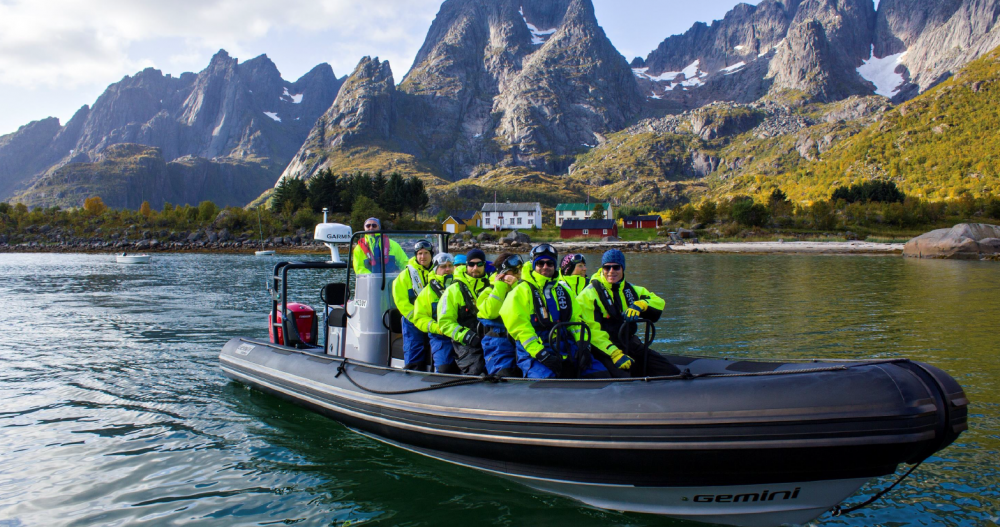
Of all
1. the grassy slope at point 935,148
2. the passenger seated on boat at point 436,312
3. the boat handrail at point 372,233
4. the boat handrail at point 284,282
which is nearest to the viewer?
the passenger seated on boat at point 436,312

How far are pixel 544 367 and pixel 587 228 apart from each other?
2629 inches

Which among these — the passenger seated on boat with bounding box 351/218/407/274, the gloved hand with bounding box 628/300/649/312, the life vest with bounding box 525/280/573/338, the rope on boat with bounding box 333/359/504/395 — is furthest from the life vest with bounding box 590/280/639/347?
the passenger seated on boat with bounding box 351/218/407/274

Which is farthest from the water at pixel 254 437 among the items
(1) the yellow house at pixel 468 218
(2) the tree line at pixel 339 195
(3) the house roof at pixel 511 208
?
(1) the yellow house at pixel 468 218

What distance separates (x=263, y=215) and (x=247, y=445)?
64574mm

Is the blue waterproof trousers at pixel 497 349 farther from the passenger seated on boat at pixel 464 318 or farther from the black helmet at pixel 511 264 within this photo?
the black helmet at pixel 511 264

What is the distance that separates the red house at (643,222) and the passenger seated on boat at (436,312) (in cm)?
7198

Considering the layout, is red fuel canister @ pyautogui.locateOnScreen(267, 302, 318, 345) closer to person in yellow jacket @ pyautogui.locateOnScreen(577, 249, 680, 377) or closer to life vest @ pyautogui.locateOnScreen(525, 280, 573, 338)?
life vest @ pyautogui.locateOnScreen(525, 280, 573, 338)

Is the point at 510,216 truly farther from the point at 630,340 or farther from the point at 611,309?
the point at 611,309

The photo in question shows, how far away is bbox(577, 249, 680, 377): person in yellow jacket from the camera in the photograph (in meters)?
5.05

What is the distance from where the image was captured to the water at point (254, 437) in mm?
4520

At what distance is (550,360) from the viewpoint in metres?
4.80

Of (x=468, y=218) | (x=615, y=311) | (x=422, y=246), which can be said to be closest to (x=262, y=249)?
(x=468, y=218)

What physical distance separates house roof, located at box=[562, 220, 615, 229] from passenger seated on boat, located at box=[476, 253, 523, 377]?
6605 centimetres

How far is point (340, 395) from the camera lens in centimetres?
596
